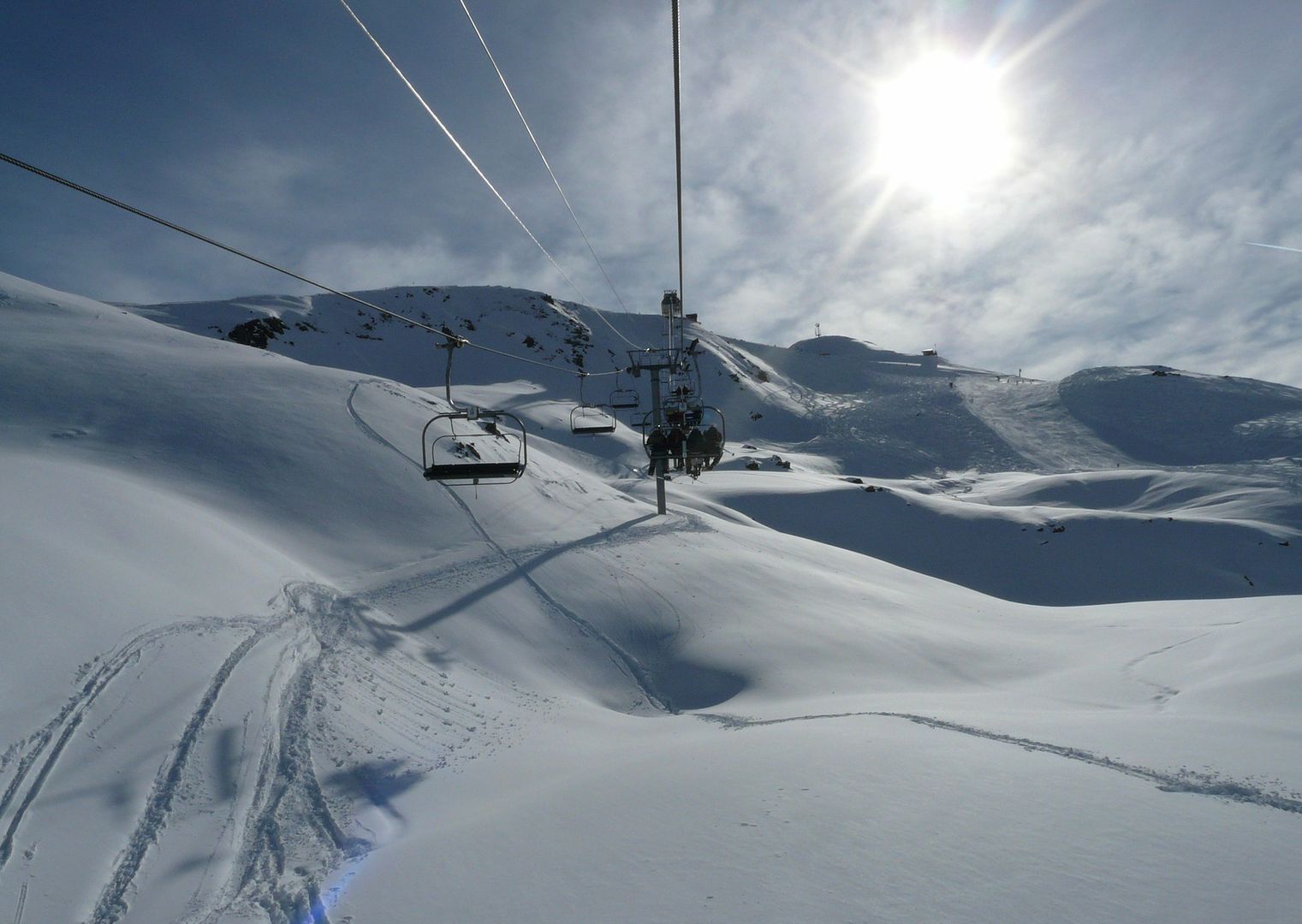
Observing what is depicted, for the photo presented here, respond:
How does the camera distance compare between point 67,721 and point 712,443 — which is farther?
point 712,443

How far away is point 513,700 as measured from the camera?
1063 cm

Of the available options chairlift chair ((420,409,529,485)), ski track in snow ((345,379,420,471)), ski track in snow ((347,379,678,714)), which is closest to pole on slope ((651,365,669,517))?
ski track in snow ((347,379,678,714))

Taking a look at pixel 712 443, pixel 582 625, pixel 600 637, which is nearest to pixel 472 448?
pixel 582 625

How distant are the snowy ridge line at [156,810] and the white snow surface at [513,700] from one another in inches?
1.3

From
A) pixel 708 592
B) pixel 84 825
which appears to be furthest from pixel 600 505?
pixel 84 825

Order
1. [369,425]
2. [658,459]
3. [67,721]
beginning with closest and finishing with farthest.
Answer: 1. [67,721]
2. [658,459]
3. [369,425]

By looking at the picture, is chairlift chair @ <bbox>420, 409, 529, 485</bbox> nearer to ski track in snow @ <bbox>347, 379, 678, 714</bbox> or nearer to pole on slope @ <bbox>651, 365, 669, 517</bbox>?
ski track in snow @ <bbox>347, 379, 678, 714</bbox>

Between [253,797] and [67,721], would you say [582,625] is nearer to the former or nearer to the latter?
[253,797]

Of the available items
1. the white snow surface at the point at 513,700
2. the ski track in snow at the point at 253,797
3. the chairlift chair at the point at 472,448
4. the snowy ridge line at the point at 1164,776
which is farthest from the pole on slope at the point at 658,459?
the snowy ridge line at the point at 1164,776

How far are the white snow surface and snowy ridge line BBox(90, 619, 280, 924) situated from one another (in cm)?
3

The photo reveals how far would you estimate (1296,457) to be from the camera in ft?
173

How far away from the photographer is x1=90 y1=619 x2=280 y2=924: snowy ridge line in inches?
197

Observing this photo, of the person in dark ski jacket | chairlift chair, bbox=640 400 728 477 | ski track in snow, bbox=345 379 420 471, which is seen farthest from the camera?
ski track in snow, bbox=345 379 420 471

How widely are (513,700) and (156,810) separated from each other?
5.12m
